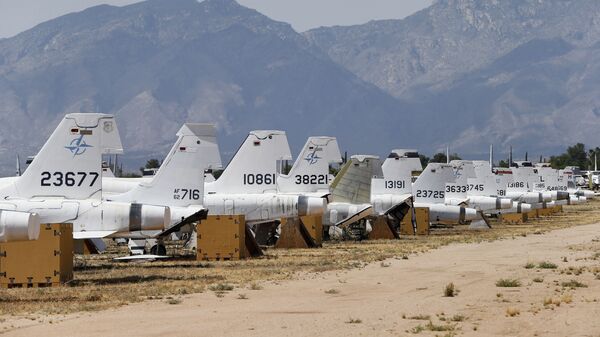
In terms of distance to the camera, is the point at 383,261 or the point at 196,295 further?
the point at 383,261

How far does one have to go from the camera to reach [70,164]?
33.5m

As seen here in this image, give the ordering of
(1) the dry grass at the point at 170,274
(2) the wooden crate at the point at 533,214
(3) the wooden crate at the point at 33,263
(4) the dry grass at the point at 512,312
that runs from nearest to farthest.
A: (4) the dry grass at the point at 512,312
(1) the dry grass at the point at 170,274
(3) the wooden crate at the point at 33,263
(2) the wooden crate at the point at 533,214

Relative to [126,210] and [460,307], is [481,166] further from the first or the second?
[460,307]

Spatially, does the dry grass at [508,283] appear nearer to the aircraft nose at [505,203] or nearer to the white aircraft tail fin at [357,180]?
the white aircraft tail fin at [357,180]

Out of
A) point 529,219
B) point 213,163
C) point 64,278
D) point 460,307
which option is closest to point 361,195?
point 213,163

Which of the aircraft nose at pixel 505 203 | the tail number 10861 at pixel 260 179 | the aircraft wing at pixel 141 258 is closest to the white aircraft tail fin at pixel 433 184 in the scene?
the aircraft nose at pixel 505 203

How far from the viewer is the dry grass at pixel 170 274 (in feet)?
84.9

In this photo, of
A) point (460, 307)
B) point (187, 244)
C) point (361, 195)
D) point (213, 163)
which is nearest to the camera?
point (460, 307)

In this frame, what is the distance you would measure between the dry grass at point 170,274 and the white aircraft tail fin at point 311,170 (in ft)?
10.5

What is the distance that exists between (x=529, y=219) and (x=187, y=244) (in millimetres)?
47736

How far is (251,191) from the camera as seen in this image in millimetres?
46750

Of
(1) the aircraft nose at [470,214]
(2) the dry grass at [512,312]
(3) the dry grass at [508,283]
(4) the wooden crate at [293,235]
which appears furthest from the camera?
(1) the aircraft nose at [470,214]

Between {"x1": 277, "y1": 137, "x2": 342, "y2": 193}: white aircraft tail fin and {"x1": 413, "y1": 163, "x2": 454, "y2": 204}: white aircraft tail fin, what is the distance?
14.7 m

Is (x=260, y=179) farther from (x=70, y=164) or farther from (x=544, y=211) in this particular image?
(x=544, y=211)
